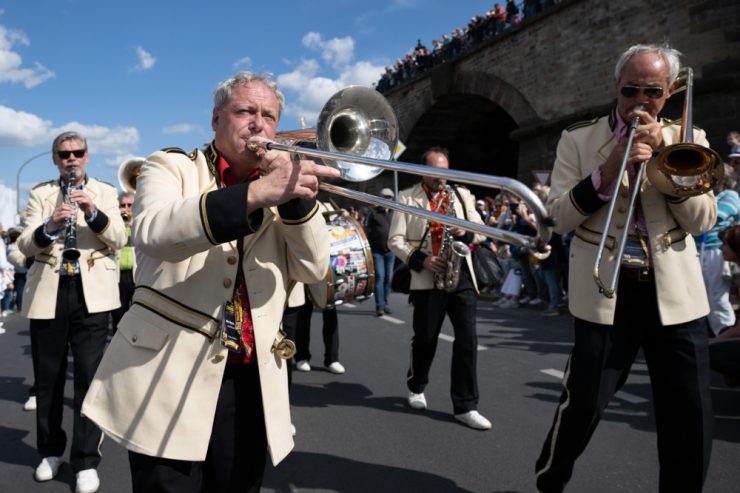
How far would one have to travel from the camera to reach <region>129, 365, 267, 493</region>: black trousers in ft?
5.96

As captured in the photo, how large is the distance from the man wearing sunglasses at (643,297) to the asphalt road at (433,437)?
3.02ft

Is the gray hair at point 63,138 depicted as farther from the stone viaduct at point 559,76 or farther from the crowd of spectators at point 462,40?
the crowd of spectators at point 462,40

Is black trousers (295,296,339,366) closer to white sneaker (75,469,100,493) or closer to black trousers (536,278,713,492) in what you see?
white sneaker (75,469,100,493)

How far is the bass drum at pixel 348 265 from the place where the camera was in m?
4.92

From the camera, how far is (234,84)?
1.95m

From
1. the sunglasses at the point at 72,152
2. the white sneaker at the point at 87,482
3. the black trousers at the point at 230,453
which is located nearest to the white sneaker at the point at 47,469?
the white sneaker at the point at 87,482

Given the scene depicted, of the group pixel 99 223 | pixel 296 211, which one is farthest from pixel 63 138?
pixel 296 211

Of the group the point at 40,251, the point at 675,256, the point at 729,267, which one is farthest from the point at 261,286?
the point at 729,267

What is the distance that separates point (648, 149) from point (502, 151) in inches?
980

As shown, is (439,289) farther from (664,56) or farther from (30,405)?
(30,405)

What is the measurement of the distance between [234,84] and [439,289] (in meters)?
2.75

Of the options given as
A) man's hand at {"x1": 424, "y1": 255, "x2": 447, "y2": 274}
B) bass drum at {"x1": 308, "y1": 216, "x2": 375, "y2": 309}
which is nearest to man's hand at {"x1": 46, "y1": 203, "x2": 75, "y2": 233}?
bass drum at {"x1": 308, "y1": 216, "x2": 375, "y2": 309}

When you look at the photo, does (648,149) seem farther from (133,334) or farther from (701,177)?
(133,334)

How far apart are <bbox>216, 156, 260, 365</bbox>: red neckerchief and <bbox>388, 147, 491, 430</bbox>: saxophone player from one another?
2476 mm
